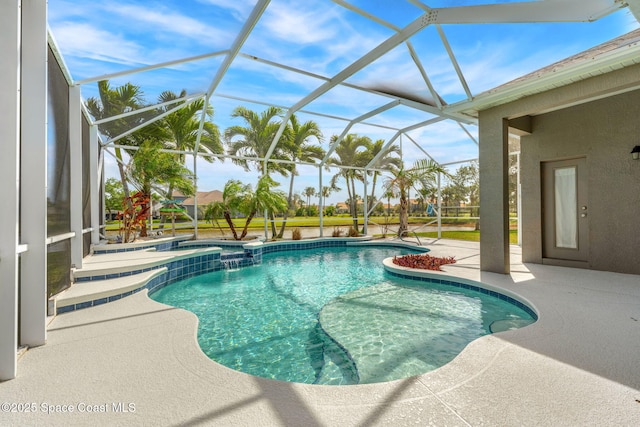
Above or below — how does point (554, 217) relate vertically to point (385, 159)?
below

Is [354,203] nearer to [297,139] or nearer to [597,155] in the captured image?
[297,139]

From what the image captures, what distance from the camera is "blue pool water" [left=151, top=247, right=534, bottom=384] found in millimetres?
2939

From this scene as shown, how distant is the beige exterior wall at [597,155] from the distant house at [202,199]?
8480 mm

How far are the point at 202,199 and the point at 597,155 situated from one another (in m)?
10.9

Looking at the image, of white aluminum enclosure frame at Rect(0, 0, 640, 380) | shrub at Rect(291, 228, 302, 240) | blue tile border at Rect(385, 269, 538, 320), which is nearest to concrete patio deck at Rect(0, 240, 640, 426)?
white aluminum enclosure frame at Rect(0, 0, 640, 380)

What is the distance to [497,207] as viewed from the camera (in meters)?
5.74

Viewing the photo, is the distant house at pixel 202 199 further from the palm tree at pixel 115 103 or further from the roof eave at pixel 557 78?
the roof eave at pixel 557 78

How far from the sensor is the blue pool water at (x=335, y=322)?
2.94 meters

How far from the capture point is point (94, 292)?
3998mm

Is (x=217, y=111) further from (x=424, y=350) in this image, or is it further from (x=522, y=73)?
(x=424, y=350)

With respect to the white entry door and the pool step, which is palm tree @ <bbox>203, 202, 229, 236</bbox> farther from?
the white entry door

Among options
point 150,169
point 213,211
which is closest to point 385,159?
point 213,211

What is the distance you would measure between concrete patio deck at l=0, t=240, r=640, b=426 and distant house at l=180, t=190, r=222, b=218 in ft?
25.1

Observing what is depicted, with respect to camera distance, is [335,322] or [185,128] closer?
[335,322]
